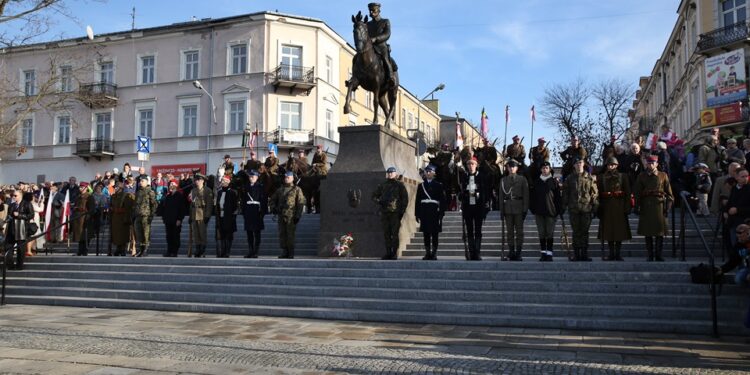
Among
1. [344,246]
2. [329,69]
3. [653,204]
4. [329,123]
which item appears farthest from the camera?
[329,123]

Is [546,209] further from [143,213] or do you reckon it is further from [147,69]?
[147,69]

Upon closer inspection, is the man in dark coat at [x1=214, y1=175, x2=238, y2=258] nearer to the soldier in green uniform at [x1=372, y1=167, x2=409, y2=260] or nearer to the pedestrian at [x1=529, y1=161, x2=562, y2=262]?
the soldier in green uniform at [x1=372, y1=167, x2=409, y2=260]

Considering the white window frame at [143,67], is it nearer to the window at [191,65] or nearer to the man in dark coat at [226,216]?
the window at [191,65]

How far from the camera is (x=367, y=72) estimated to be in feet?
44.4

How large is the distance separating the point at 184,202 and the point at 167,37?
88.4 feet

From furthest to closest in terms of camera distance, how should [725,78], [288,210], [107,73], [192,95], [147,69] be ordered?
[107,73], [147,69], [192,95], [725,78], [288,210]

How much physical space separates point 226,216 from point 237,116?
24.2 m

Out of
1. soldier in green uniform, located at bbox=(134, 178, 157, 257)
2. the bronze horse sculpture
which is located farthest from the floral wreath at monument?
soldier in green uniform, located at bbox=(134, 178, 157, 257)

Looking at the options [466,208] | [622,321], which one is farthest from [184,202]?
[622,321]

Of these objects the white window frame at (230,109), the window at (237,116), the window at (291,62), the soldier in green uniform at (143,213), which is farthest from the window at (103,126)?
the soldier in green uniform at (143,213)

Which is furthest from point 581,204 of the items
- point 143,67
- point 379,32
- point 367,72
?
point 143,67

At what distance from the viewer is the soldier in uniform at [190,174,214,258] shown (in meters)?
13.6

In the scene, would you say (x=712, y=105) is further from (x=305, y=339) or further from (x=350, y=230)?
(x=305, y=339)

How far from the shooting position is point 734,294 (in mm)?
8336
